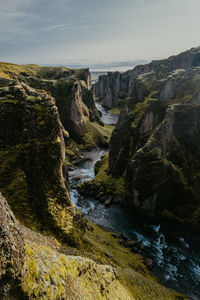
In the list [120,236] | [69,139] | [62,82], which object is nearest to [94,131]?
[69,139]

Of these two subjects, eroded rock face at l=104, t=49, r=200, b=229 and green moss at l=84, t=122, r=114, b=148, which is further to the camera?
green moss at l=84, t=122, r=114, b=148

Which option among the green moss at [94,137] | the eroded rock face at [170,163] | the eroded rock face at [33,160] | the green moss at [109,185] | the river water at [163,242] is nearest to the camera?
the eroded rock face at [33,160]

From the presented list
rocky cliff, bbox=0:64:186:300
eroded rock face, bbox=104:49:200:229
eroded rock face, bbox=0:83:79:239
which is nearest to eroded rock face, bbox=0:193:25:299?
rocky cliff, bbox=0:64:186:300

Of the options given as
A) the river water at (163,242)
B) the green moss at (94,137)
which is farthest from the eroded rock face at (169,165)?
the green moss at (94,137)

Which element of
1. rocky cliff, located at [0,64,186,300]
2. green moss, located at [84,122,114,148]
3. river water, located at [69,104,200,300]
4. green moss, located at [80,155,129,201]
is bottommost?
river water, located at [69,104,200,300]

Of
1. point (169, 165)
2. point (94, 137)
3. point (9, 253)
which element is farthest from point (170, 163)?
point (94, 137)

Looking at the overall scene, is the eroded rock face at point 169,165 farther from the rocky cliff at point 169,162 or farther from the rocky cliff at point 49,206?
the rocky cliff at point 49,206

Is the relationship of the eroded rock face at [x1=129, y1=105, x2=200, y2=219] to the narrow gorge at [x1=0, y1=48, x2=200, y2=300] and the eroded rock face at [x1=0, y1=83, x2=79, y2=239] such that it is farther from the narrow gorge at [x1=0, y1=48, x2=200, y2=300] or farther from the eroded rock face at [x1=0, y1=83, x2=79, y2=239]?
the eroded rock face at [x1=0, y1=83, x2=79, y2=239]
